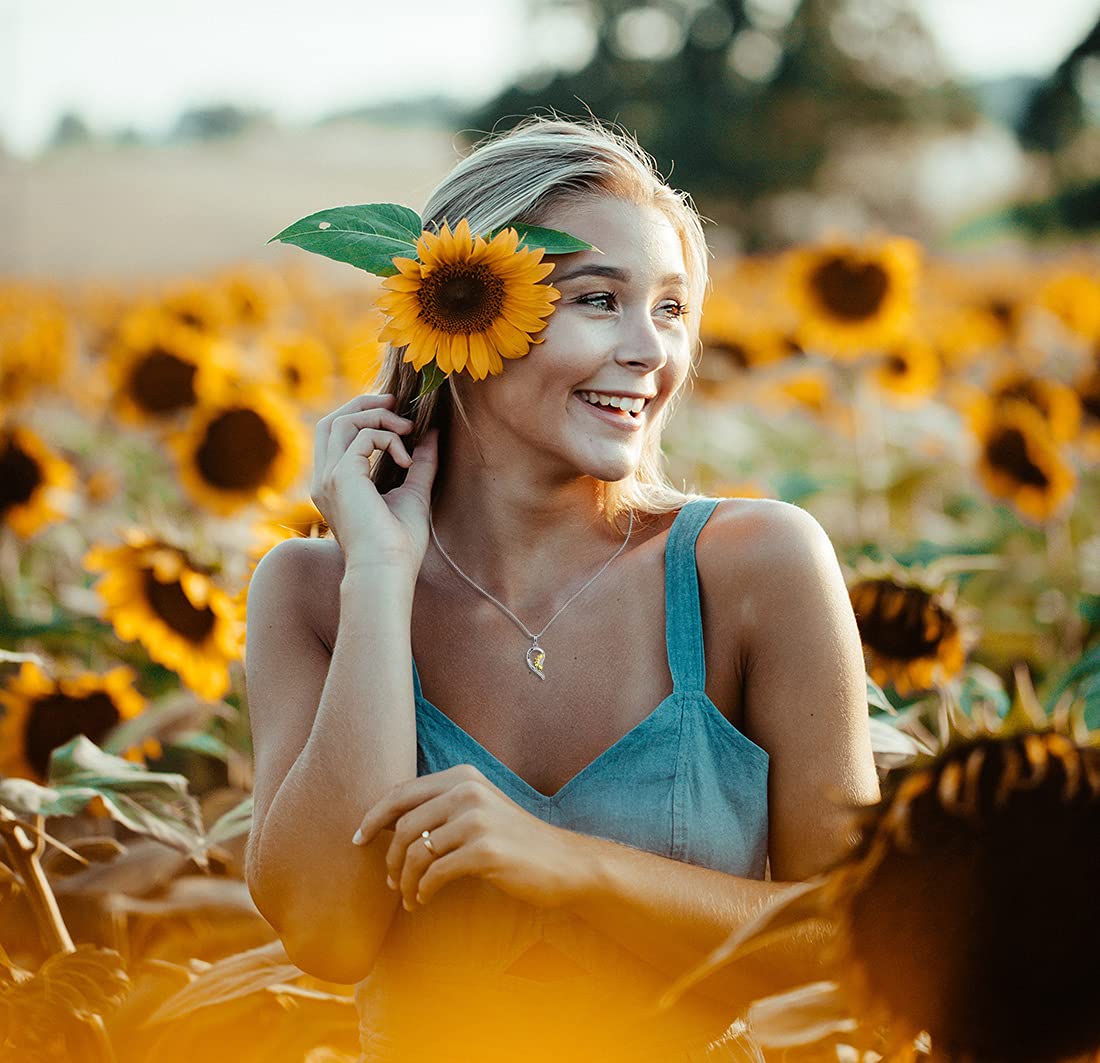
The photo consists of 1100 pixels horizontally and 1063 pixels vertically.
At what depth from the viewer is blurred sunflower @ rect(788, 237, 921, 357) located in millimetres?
5699

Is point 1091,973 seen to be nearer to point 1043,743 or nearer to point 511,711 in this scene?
point 1043,743

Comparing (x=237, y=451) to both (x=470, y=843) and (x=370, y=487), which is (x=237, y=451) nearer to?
(x=370, y=487)

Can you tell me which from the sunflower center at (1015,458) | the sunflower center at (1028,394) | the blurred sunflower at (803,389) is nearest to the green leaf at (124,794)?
the sunflower center at (1015,458)

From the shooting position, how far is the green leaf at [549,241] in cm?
204

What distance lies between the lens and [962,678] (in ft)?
10.1

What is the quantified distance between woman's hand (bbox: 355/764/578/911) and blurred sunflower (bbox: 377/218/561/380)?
661mm

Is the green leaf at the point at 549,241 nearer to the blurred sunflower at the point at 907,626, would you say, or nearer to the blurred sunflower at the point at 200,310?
the blurred sunflower at the point at 907,626

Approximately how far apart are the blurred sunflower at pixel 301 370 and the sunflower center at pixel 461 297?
368 cm

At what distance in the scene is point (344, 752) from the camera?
75.7 inches

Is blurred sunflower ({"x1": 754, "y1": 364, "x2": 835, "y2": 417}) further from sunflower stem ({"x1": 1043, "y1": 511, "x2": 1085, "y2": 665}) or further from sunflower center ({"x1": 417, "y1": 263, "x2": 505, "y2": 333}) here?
sunflower center ({"x1": 417, "y1": 263, "x2": 505, "y2": 333})

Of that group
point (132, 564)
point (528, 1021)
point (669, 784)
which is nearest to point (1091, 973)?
point (669, 784)

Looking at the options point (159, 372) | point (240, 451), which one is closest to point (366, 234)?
point (240, 451)

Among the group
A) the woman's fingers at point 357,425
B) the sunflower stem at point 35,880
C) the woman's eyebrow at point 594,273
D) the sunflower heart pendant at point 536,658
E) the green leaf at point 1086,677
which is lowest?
the sunflower stem at point 35,880

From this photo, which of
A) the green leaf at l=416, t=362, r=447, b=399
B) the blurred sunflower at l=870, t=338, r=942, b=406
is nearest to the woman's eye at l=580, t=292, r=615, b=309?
the green leaf at l=416, t=362, r=447, b=399
